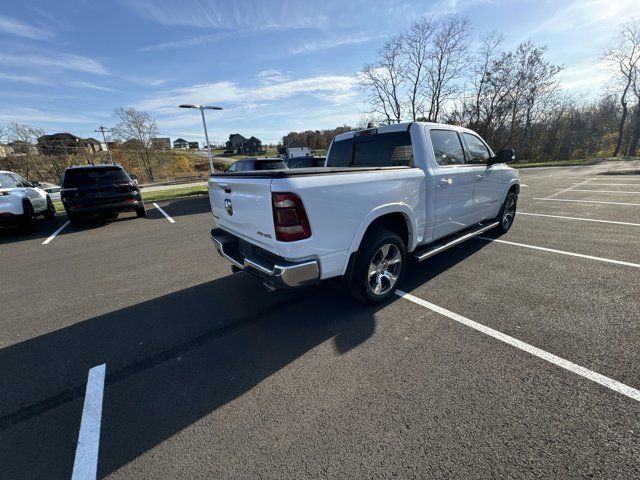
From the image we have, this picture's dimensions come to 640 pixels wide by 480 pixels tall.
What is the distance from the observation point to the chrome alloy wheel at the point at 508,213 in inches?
233

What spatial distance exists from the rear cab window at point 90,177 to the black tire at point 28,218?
106 centimetres

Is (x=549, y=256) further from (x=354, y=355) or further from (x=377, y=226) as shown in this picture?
(x=354, y=355)

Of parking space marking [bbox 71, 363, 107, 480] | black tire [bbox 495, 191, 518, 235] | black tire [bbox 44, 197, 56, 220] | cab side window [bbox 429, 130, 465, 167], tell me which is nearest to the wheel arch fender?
cab side window [bbox 429, 130, 465, 167]

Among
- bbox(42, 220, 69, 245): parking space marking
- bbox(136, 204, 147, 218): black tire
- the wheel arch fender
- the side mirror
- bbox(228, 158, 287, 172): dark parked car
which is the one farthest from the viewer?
bbox(228, 158, 287, 172): dark parked car

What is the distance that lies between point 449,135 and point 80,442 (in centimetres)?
503

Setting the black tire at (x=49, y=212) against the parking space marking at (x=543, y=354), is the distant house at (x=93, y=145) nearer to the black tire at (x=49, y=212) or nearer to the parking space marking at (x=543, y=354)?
the black tire at (x=49, y=212)

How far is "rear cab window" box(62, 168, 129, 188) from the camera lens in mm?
8188

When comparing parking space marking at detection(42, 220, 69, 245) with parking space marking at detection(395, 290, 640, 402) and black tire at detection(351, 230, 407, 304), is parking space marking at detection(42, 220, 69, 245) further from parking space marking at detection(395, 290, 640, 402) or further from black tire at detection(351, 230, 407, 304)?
parking space marking at detection(395, 290, 640, 402)

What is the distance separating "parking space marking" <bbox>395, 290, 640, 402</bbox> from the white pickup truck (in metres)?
0.64

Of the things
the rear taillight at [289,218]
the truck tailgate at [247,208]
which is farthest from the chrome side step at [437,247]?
the truck tailgate at [247,208]

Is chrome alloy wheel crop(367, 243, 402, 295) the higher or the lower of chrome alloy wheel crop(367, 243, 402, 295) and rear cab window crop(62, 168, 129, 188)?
the lower

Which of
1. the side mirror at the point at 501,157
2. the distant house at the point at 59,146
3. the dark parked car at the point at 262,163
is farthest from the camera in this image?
the distant house at the point at 59,146

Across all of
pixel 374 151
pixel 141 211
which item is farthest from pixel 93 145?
pixel 374 151

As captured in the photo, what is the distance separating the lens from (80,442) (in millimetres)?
1917
